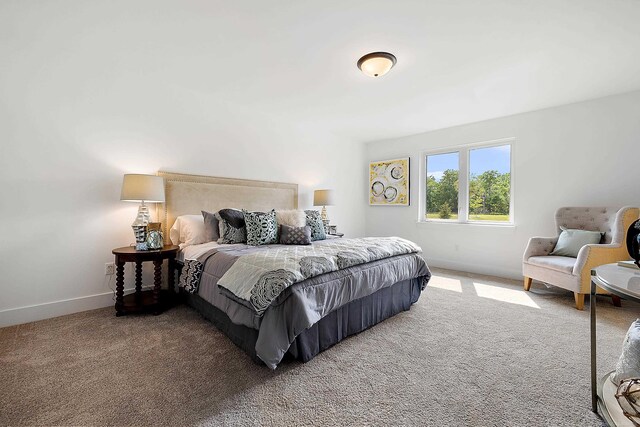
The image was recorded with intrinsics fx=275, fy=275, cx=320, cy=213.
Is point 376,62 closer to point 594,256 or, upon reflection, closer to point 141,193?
point 141,193

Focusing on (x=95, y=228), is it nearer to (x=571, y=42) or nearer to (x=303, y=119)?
(x=303, y=119)

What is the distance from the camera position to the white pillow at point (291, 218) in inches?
132

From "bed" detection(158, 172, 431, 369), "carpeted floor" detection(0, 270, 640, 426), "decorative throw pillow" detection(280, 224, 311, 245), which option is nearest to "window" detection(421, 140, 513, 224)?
"carpeted floor" detection(0, 270, 640, 426)

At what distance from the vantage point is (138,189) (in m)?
2.56

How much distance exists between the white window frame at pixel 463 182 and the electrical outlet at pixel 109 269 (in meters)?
4.48

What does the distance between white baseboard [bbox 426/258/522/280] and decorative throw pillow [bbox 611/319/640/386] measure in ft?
9.57

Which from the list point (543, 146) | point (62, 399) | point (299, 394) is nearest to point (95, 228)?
point (62, 399)

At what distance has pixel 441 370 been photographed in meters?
1.75

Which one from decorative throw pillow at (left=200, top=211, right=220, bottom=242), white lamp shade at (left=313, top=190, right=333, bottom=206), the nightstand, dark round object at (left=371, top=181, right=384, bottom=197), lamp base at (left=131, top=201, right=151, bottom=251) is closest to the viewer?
the nightstand

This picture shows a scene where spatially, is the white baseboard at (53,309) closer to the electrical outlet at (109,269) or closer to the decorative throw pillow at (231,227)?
the electrical outlet at (109,269)

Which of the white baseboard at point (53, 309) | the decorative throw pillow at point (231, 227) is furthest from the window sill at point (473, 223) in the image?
the white baseboard at point (53, 309)

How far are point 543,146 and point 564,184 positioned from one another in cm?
57

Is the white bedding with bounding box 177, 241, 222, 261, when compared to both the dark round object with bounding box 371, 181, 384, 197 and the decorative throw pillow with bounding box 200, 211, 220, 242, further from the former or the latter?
the dark round object with bounding box 371, 181, 384, 197

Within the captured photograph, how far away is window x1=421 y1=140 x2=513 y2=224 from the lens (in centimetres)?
416
